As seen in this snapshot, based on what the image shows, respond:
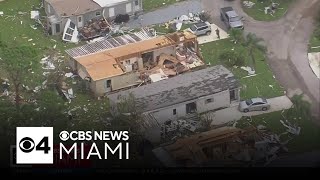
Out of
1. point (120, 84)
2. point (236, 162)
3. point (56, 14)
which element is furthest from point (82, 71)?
point (236, 162)

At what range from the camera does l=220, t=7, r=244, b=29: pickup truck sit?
1611 centimetres

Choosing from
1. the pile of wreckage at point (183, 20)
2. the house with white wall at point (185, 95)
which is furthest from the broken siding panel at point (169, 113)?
the pile of wreckage at point (183, 20)

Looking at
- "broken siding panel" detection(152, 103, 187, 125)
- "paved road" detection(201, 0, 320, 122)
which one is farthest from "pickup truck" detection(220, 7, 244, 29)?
"broken siding panel" detection(152, 103, 187, 125)

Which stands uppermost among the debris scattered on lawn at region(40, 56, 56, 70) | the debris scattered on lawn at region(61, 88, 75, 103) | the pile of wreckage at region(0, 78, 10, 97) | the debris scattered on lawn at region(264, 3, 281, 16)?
the debris scattered on lawn at region(264, 3, 281, 16)

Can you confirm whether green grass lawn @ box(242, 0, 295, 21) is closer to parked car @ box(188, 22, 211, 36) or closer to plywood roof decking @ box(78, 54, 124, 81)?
parked car @ box(188, 22, 211, 36)

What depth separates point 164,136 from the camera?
13.6 metres

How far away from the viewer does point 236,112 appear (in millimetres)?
14141

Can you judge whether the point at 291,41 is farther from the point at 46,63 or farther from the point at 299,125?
the point at 46,63

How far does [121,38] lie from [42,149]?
3513 mm

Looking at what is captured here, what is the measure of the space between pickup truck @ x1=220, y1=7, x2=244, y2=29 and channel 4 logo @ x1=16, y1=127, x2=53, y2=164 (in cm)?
455

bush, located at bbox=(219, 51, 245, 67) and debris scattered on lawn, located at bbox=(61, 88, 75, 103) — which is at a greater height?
bush, located at bbox=(219, 51, 245, 67)

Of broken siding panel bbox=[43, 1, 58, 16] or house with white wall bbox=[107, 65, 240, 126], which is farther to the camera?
broken siding panel bbox=[43, 1, 58, 16]

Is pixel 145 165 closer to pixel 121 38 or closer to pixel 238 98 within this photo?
pixel 238 98

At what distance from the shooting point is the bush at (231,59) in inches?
595
